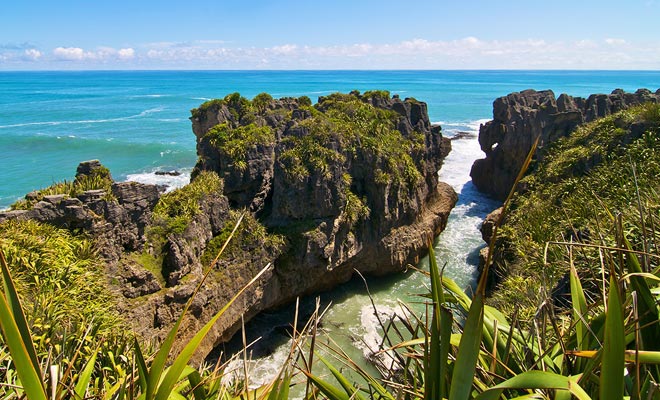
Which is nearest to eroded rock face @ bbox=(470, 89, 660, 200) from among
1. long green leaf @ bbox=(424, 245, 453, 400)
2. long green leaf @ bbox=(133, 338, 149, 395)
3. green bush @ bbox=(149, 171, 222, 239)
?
green bush @ bbox=(149, 171, 222, 239)

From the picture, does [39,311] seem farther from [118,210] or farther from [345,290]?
[345,290]

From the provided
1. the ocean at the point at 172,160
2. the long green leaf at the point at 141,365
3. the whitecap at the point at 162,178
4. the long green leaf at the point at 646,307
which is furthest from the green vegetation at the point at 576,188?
the whitecap at the point at 162,178

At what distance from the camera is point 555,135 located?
2595cm

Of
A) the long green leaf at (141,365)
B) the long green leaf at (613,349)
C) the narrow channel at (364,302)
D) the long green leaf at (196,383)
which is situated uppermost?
the long green leaf at (613,349)

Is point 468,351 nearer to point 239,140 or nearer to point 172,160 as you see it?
point 239,140

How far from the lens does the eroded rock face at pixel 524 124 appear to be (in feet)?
86.7

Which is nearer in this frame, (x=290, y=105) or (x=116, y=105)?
(x=290, y=105)

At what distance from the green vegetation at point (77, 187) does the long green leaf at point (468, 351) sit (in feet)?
41.2

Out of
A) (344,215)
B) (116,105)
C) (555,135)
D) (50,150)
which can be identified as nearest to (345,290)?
(344,215)

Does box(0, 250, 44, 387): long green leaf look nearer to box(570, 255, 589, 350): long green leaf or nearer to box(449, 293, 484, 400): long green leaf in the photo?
box(449, 293, 484, 400): long green leaf

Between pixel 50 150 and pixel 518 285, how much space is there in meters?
51.4

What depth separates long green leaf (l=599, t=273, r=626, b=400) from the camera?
2.10m

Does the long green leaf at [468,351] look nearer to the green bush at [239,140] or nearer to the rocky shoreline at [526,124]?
the green bush at [239,140]

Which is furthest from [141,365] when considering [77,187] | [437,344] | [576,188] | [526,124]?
[526,124]
